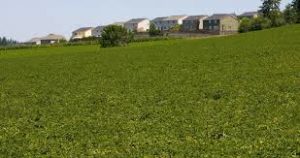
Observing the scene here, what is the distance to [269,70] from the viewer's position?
35.8 meters

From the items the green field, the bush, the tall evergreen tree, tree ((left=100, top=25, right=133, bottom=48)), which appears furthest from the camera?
the tall evergreen tree

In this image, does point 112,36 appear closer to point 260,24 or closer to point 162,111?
point 260,24

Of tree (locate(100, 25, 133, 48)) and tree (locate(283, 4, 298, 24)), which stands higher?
tree (locate(283, 4, 298, 24))

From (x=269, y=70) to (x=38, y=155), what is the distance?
20.8 metres

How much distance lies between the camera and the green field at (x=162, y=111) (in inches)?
723

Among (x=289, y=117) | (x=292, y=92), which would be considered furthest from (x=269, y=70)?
(x=289, y=117)

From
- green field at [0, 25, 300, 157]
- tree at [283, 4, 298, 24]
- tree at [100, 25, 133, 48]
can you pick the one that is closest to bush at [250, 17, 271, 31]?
tree at [283, 4, 298, 24]

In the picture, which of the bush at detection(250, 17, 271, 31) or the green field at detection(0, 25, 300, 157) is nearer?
the green field at detection(0, 25, 300, 157)

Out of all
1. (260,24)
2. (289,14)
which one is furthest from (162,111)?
(289,14)

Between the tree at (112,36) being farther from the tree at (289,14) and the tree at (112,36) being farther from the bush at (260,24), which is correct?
the tree at (289,14)

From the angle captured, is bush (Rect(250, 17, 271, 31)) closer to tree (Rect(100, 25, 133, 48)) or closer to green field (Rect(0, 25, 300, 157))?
tree (Rect(100, 25, 133, 48))

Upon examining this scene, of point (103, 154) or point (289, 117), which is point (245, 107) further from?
point (103, 154)

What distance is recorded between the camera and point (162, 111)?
971 inches

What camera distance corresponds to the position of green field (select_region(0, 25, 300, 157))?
1836 centimetres
